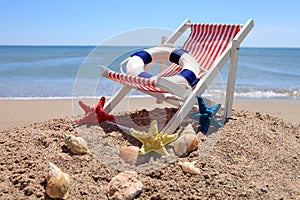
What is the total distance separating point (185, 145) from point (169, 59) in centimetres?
149

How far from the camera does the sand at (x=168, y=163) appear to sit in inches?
103

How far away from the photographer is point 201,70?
13.0 ft

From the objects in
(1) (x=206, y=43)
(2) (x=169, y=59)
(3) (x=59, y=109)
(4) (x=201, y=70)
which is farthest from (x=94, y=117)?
(3) (x=59, y=109)

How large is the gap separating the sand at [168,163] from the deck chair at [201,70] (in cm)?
29

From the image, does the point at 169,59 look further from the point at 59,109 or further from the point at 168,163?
the point at 59,109

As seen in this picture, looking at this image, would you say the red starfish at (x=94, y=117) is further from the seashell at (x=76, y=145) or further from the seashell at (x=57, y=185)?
the seashell at (x=57, y=185)

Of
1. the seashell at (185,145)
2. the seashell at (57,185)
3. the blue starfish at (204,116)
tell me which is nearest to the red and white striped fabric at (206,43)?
the blue starfish at (204,116)

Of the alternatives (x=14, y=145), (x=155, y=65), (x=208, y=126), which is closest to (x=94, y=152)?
(x=14, y=145)

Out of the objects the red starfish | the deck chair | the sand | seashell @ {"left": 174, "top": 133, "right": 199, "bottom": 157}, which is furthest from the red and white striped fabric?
seashell @ {"left": 174, "top": 133, "right": 199, "bottom": 157}

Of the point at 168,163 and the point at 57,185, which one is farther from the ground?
the point at 168,163

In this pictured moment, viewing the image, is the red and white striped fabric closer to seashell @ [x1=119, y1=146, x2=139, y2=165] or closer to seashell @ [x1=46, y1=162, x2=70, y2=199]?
seashell @ [x1=119, y1=146, x2=139, y2=165]

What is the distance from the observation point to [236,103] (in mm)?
7055

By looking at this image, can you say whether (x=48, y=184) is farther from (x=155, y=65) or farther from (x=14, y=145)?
(x=155, y=65)

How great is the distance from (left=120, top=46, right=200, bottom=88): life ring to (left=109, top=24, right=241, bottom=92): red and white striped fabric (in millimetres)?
151
